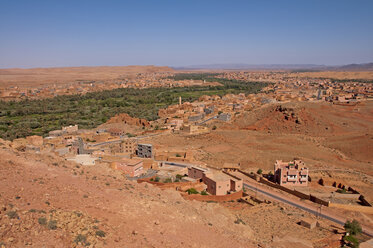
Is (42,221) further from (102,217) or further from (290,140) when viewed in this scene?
(290,140)

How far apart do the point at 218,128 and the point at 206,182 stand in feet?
82.4

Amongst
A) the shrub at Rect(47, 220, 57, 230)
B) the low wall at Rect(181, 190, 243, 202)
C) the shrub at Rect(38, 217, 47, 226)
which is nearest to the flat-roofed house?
the low wall at Rect(181, 190, 243, 202)

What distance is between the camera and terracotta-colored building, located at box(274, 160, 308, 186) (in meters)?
23.1

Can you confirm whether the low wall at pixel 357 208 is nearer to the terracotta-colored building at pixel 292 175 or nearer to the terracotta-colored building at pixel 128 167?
the terracotta-colored building at pixel 292 175

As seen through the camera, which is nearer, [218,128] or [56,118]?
[218,128]

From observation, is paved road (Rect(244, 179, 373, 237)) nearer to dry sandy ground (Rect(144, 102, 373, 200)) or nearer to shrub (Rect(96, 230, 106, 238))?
dry sandy ground (Rect(144, 102, 373, 200))

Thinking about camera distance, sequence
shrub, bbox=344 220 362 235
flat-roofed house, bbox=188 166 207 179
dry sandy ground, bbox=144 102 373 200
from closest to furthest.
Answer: shrub, bbox=344 220 362 235 → flat-roofed house, bbox=188 166 207 179 → dry sandy ground, bbox=144 102 373 200

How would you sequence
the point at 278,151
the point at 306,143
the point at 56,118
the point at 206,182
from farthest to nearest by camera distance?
the point at 56,118, the point at 306,143, the point at 278,151, the point at 206,182

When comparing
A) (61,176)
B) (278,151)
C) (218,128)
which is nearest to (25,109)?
(218,128)

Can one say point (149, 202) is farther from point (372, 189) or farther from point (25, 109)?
point (25, 109)

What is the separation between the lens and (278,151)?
110 feet

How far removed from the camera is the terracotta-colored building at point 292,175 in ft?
75.9

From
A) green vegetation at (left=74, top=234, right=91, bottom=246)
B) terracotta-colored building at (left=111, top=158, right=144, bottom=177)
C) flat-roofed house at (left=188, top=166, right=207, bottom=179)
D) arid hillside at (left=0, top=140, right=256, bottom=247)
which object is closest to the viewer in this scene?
green vegetation at (left=74, top=234, right=91, bottom=246)

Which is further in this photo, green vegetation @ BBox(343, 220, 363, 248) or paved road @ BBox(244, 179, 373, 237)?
paved road @ BBox(244, 179, 373, 237)
